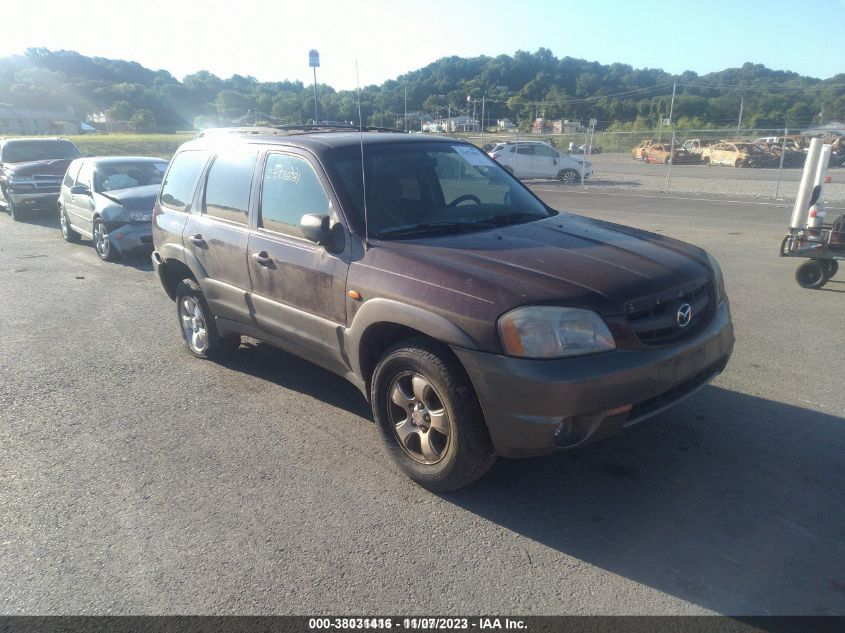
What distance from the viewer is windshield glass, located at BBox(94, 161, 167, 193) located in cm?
1135

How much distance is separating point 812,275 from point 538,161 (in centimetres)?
1710

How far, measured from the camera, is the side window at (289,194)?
4.14m

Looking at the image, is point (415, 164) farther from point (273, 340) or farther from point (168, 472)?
point (168, 472)

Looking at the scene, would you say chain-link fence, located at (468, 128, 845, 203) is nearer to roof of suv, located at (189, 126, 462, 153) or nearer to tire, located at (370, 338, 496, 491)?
roof of suv, located at (189, 126, 462, 153)

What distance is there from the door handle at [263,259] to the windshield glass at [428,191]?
0.79 meters

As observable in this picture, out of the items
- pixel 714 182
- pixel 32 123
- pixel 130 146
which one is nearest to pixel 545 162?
pixel 714 182

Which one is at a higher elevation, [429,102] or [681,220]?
[429,102]

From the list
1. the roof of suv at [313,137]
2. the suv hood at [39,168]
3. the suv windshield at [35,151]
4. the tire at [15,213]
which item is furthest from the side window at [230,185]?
the suv windshield at [35,151]

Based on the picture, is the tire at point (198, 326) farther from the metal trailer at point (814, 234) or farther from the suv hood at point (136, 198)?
the metal trailer at point (814, 234)

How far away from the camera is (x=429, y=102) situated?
39.5 feet

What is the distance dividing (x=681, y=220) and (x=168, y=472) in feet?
41.5

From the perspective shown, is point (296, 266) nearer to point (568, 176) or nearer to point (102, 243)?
point (102, 243)

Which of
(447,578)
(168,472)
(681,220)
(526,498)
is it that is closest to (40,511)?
(168,472)

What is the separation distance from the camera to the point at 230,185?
4887 mm
